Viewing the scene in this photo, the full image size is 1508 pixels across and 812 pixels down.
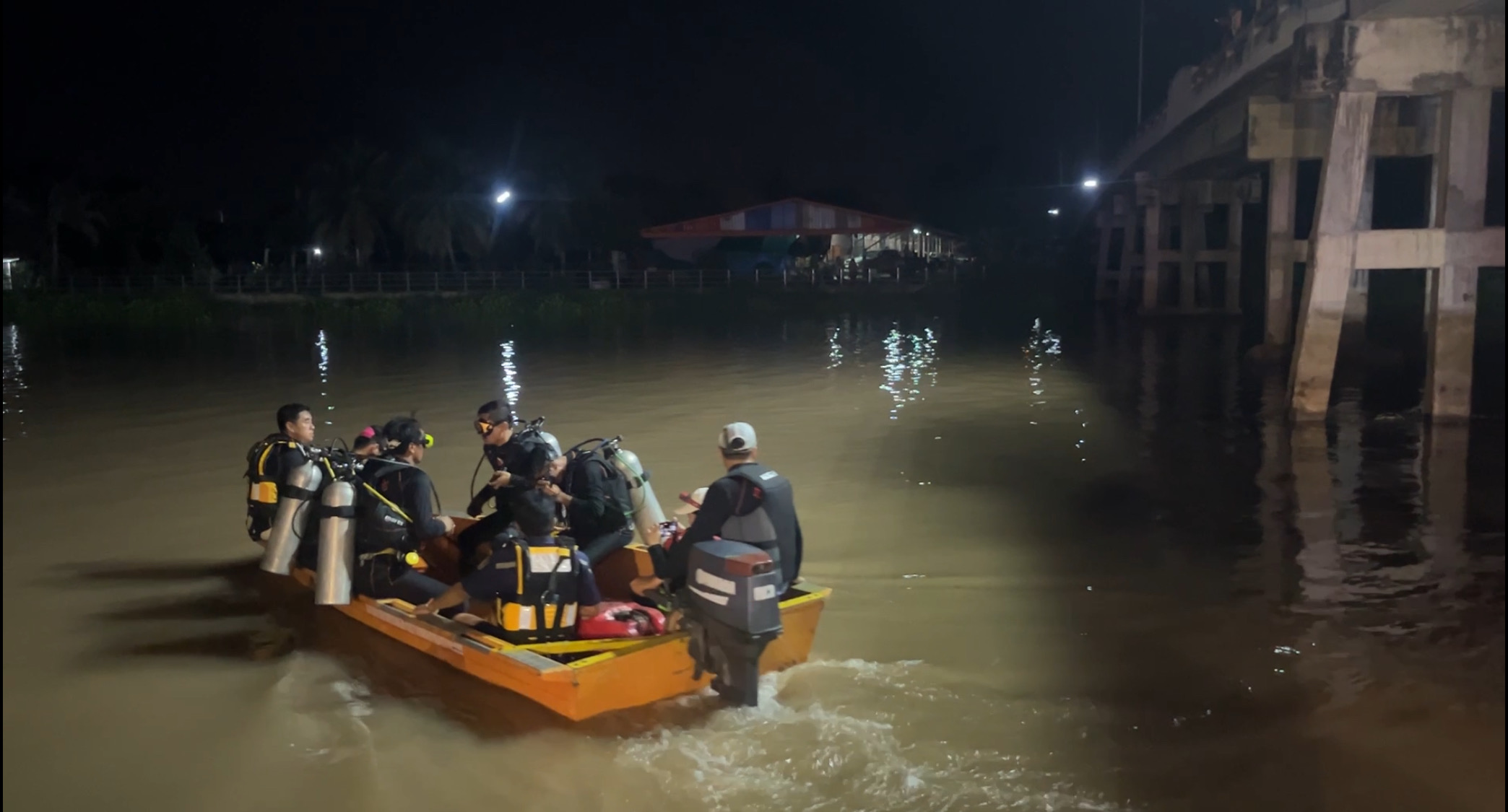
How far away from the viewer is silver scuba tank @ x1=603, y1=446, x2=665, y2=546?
7.87 metres

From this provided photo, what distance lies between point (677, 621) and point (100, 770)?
2.85 metres

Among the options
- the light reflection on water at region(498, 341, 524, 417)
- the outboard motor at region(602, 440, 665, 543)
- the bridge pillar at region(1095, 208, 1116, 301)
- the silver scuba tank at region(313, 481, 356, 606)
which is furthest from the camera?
the bridge pillar at region(1095, 208, 1116, 301)

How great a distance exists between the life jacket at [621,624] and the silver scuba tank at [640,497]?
1141mm

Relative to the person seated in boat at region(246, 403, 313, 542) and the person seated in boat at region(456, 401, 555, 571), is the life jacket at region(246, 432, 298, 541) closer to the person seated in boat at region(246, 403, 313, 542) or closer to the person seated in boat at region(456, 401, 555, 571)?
the person seated in boat at region(246, 403, 313, 542)

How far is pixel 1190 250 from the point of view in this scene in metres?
36.3

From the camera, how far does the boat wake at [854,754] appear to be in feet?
18.3

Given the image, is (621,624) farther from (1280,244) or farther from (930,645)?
(1280,244)

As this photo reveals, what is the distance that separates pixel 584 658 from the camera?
20.8 feet

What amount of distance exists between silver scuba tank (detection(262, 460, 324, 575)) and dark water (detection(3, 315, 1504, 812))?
18.3 inches

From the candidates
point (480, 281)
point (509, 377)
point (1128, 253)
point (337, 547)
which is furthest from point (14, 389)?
point (1128, 253)

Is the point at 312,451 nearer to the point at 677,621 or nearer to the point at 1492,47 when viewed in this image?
the point at 677,621

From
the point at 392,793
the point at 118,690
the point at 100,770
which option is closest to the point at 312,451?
the point at 118,690

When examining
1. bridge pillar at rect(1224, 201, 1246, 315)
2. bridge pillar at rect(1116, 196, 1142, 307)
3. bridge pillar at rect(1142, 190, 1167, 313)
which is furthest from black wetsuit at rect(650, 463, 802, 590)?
bridge pillar at rect(1116, 196, 1142, 307)

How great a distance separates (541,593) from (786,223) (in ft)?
167
